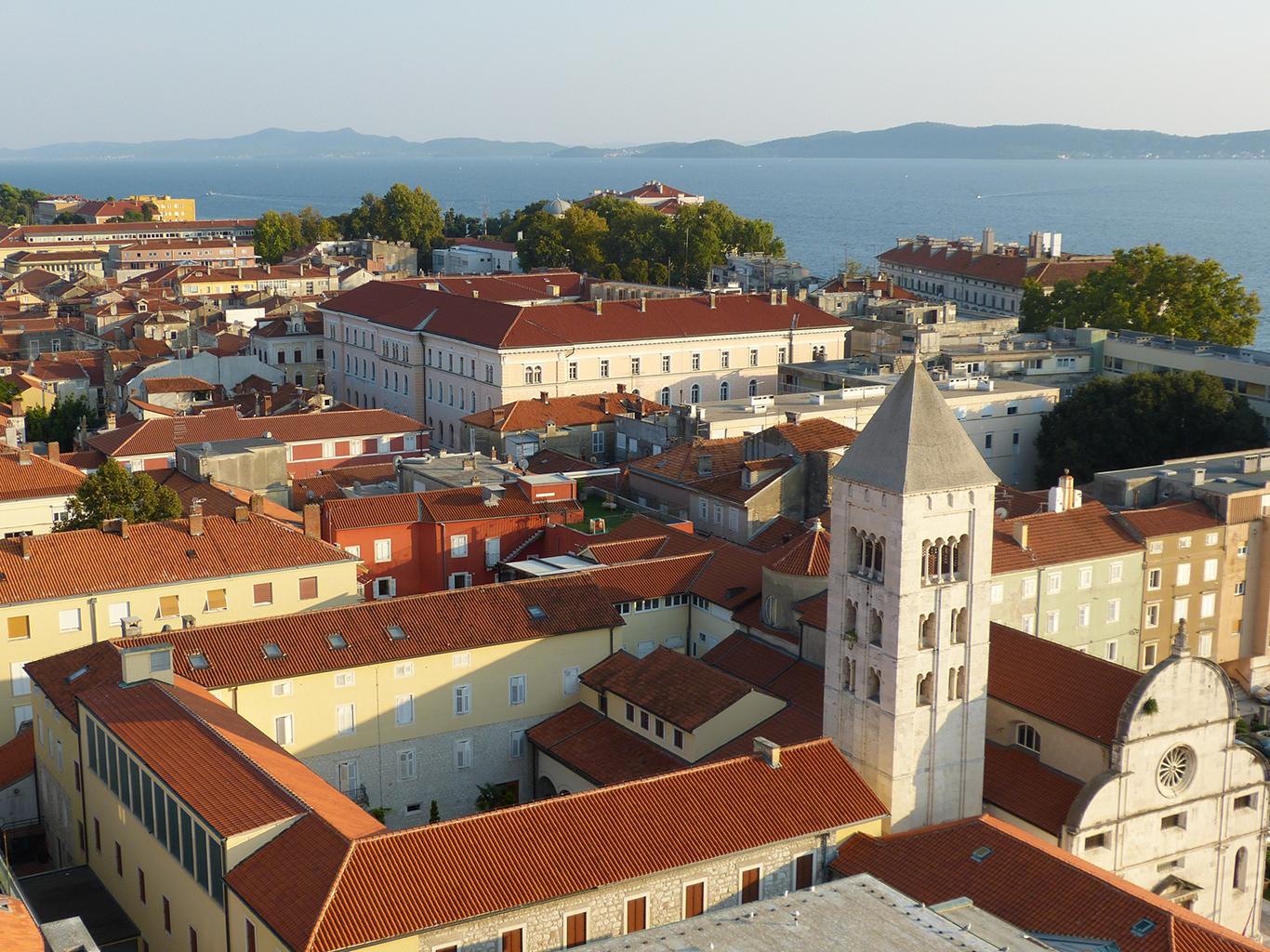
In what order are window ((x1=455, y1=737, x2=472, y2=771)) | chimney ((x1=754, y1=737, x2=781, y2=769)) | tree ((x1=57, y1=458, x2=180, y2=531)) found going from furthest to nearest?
tree ((x1=57, y1=458, x2=180, y2=531)) < window ((x1=455, y1=737, x2=472, y2=771)) < chimney ((x1=754, y1=737, x2=781, y2=769))

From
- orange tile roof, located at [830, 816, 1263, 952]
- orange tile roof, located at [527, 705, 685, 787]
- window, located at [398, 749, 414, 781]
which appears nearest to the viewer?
orange tile roof, located at [830, 816, 1263, 952]

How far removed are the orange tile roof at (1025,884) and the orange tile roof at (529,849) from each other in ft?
3.57

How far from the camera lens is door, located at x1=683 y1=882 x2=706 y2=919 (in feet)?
84.8

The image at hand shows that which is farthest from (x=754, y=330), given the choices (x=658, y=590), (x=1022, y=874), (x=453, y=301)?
(x=1022, y=874)

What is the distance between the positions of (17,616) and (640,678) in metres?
A: 16.1

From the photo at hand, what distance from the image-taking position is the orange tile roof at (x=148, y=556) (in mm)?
38000

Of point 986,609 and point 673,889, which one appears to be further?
point 986,609

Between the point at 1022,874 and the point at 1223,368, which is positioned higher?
the point at 1223,368

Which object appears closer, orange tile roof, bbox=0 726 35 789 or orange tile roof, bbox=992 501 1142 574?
orange tile roof, bbox=0 726 35 789

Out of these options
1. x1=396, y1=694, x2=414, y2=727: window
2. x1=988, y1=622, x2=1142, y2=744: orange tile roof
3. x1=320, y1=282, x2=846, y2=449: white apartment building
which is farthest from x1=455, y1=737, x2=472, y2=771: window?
x1=320, y1=282, x2=846, y2=449: white apartment building

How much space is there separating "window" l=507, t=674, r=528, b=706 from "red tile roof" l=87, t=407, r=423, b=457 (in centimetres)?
2905

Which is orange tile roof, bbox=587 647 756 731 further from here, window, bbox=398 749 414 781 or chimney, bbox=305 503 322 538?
chimney, bbox=305 503 322 538

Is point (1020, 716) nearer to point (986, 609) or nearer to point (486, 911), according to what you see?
point (986, 609)

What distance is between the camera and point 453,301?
83.8m
